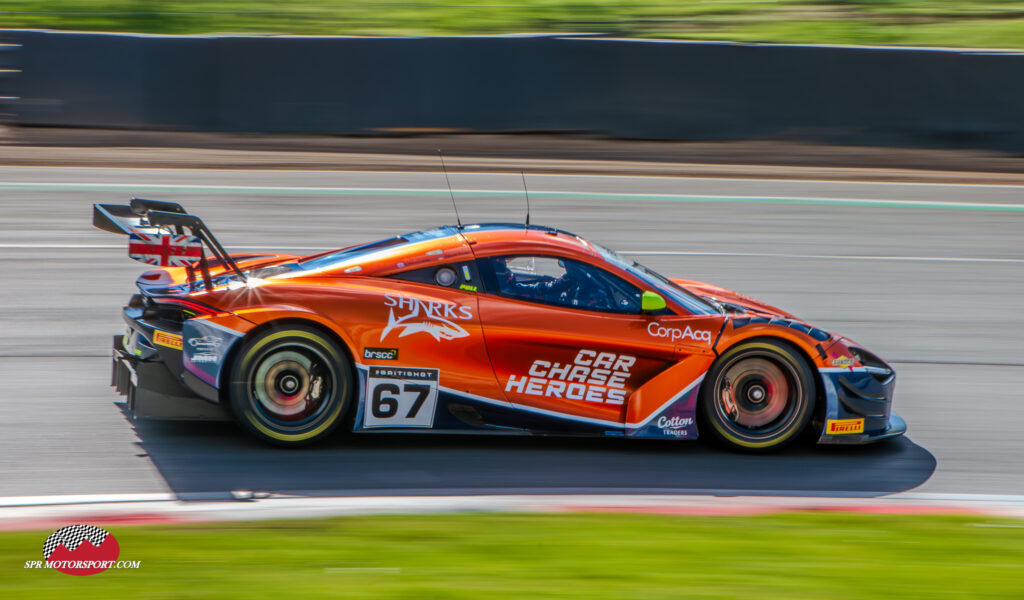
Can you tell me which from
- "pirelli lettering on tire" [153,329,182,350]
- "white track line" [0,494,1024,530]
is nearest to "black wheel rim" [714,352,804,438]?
"white track line" [0,494,1024,530]

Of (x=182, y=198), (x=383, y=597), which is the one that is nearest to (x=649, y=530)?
(x=383, y=597)

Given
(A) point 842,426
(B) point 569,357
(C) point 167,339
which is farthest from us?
(A) point 842,426

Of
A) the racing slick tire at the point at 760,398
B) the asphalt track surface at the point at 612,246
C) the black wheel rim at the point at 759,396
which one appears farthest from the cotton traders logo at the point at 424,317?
the black wheel rim at the point at 759,396

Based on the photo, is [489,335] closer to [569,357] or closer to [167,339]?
[569,357]

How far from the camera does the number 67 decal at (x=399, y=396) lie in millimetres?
6000

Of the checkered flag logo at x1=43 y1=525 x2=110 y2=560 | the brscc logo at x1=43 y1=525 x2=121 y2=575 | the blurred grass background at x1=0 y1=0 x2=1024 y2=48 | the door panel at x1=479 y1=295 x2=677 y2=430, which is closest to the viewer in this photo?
the brscc logo at x1=43 y1=525 x2=121 y2=575

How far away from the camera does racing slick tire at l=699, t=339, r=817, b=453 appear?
20.7ft

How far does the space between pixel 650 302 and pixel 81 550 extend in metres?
3.22

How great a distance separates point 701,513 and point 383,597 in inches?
74.8

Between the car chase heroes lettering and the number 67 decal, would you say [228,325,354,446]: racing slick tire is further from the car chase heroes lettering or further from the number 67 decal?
the car chase heroes lettering

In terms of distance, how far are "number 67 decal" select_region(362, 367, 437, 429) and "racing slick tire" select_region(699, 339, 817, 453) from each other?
5.18 feet

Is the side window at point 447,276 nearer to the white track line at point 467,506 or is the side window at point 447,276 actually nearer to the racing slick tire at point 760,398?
the white track line at point 467,506

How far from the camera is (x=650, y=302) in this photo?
20.4 ft

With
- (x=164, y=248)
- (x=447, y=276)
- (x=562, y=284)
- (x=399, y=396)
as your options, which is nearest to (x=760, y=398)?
(x=562, y=284)
